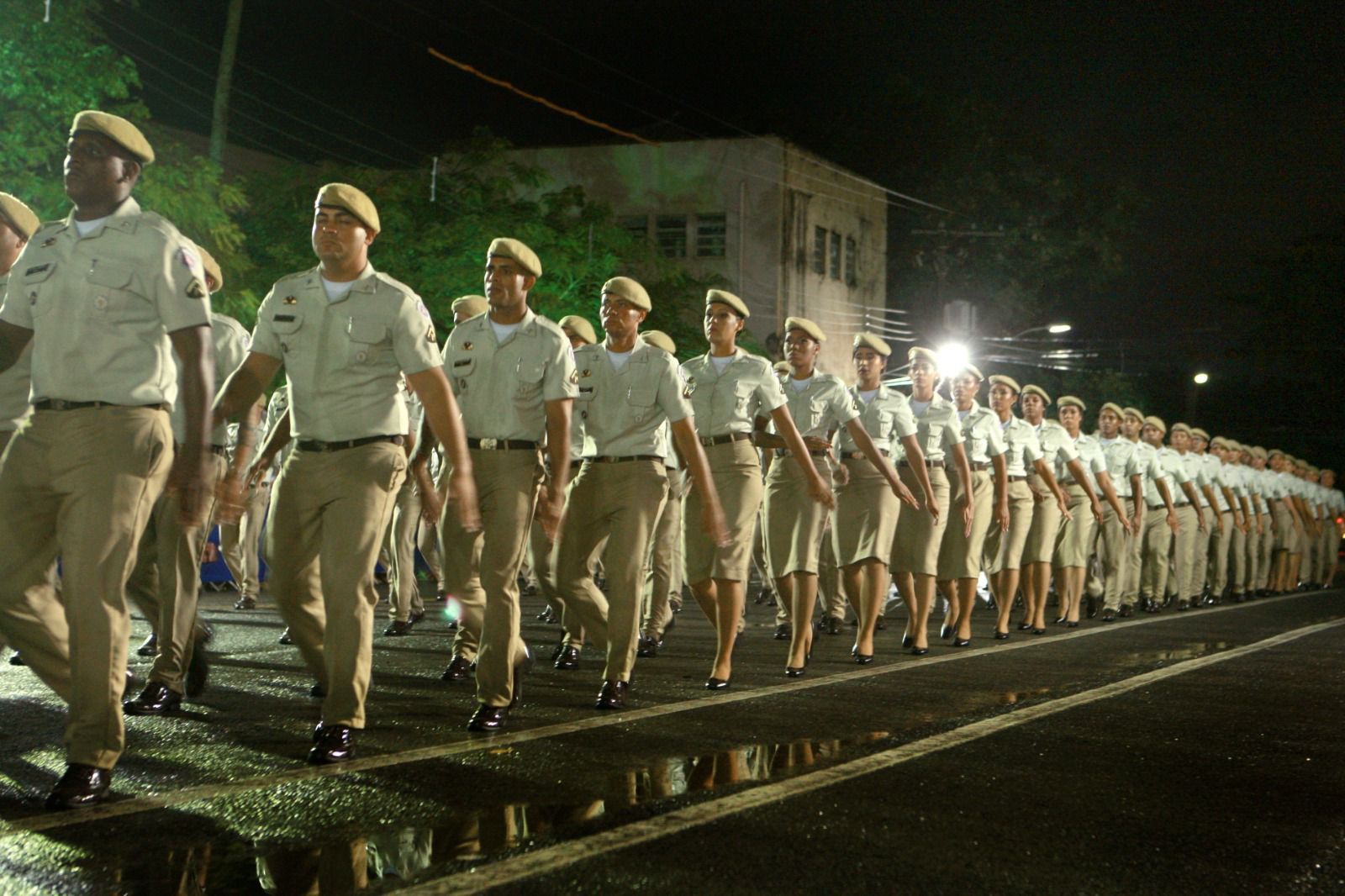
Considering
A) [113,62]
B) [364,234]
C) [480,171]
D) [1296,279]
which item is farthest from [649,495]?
[1296,279]

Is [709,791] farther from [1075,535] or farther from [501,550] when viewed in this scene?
[1075,535]

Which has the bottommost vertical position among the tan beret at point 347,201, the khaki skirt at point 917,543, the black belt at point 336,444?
the khaki skirt at point 917,543

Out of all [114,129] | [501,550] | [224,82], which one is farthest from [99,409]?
[224,82]

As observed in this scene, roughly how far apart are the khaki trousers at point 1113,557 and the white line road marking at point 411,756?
25.8 feet

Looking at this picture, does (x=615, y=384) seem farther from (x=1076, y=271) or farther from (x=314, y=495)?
(x=1076, y=271)

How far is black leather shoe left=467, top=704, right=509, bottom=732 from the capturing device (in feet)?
23.1

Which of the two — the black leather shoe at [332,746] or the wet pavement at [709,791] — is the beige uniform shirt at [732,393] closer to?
the wet pavement at [709,791]

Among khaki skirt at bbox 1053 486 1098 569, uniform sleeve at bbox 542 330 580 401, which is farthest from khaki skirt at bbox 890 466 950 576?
uniform sleeve at bbox 542 330 580 401

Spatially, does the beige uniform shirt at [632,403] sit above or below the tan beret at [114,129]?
below

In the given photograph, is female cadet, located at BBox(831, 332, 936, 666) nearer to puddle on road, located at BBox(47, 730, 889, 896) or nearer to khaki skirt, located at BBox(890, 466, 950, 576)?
khaki skirt, located at BBox(890, 466, 950, 576)

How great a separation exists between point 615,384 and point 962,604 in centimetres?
571

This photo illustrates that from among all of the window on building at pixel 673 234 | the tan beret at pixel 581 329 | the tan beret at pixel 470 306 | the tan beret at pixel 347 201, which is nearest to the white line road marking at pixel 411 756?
the tan beret at pixel 347 201

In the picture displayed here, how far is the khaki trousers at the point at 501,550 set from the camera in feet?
23.6

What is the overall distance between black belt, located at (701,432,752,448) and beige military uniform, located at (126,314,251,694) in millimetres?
2695
